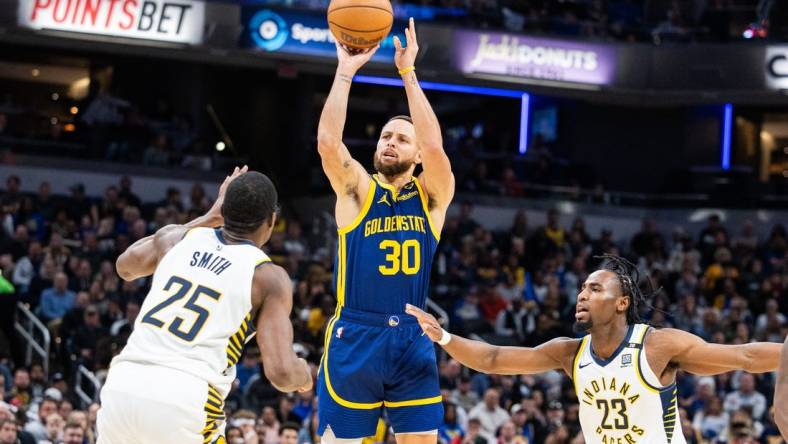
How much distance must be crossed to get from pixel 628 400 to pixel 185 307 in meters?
2.99

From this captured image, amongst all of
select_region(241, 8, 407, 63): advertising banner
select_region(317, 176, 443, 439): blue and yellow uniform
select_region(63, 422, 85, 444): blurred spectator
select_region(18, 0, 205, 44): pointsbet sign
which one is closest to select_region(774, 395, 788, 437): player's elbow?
select_region(317, 176, 443, 439): blue and yellow uniform

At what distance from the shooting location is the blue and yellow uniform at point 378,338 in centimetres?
769

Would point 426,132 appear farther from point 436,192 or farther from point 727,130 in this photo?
point 727,130

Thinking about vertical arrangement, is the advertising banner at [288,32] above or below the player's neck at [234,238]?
above

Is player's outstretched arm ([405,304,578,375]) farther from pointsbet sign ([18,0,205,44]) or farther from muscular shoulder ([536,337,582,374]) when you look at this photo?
pointsbet sign ([18,0,205,44])

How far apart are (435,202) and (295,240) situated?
13586 millimetres

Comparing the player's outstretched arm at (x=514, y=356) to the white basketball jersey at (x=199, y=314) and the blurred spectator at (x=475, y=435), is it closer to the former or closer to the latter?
the white basketball jersey at (x=199, y=314)

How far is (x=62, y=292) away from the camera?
17188mm

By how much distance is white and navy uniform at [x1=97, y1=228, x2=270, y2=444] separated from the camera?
5777 millimetres

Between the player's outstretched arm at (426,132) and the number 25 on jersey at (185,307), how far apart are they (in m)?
2.26

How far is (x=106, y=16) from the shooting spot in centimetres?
Result: 2222

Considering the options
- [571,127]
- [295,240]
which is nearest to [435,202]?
[295,240]

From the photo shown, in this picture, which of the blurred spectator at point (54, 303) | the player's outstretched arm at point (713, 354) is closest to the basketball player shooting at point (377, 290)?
the player's outstretched arm at point (713, 354)

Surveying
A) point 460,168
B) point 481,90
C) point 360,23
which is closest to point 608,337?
point 360,23
